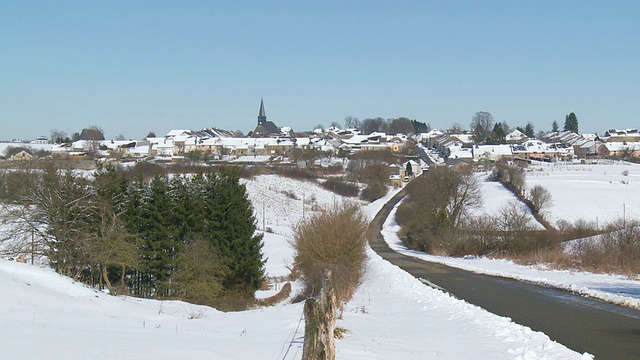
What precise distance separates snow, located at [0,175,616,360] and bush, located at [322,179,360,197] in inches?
2765

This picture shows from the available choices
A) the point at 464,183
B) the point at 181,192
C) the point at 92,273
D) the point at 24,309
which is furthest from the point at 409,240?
the point at 24,309

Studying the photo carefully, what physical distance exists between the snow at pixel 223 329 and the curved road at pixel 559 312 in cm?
111

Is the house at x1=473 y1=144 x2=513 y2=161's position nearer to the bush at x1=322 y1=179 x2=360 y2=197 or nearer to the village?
the village

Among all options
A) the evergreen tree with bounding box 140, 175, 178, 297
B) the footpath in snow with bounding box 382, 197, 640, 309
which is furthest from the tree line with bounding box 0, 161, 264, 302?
the footpath in snow with bounding box 382, 197, 640, 309

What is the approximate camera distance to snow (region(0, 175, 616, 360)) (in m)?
8.98

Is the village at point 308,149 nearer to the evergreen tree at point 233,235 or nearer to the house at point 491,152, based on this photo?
the house at point 491,152

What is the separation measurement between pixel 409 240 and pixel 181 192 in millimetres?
27450

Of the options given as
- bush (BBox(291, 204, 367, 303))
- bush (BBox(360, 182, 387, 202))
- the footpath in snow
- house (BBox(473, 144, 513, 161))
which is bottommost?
the footpath in snow

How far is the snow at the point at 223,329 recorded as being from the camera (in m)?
8.98

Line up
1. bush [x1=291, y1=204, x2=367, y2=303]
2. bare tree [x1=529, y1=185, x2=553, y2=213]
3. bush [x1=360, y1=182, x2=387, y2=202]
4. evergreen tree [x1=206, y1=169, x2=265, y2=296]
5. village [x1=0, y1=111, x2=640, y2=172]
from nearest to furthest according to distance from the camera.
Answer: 1. bush [x1=291, y1=204, x2=367, y2=303]
2. evergreen tree [x1=206, y1=169, x2=265, y2=296]
3. bare tree [x1=529, y1=185, x2=553, y2=213]
4. bush [x1=360, y1=182, x2=387, y2=202]
5. village [x1=0, y1=111, x2=640, y2=172]

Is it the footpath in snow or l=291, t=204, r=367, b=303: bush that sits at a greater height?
l=291, t=204, r=367, b=303: bush

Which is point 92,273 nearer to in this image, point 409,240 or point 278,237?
point 278,237

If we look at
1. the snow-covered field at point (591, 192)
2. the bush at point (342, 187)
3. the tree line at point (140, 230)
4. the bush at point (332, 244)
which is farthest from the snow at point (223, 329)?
the bush at point (342, 187)

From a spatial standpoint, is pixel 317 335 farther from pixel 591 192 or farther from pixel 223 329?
pixel 591 192
